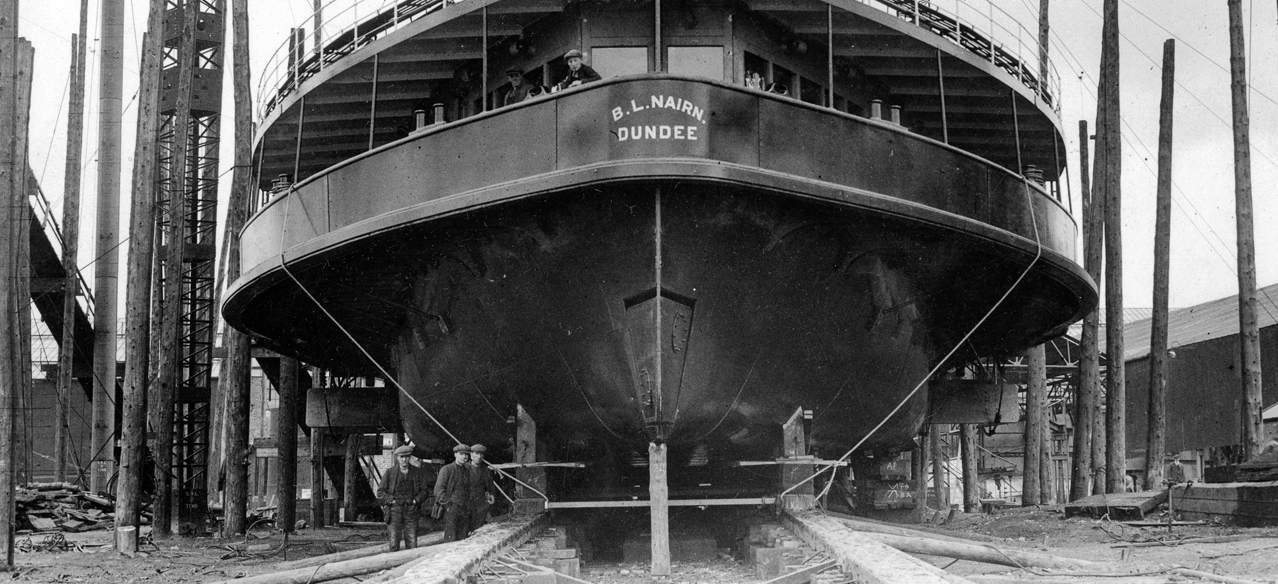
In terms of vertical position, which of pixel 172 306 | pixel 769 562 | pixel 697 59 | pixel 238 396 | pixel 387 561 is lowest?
pixel 769 562

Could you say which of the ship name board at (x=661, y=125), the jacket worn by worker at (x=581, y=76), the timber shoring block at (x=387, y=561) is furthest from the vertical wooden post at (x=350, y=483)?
the ship name board at (x=661, y=125)

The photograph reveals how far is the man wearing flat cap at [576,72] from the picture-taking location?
764cm

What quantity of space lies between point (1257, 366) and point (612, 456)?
364 inches

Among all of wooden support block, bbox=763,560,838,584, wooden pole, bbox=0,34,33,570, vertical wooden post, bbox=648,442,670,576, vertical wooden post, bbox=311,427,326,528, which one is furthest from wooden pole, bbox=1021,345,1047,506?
wooden pole, bbox=0,34,33,570

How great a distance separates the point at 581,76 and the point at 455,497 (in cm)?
332

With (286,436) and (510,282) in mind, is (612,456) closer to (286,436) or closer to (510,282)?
(510,282)

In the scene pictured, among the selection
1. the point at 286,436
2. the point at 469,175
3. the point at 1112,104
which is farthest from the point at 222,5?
the point at 1112,104

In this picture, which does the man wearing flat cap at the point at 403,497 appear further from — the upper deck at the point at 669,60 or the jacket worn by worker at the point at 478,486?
the upper deck at the point at 669,60

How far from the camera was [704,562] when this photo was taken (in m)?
8.55

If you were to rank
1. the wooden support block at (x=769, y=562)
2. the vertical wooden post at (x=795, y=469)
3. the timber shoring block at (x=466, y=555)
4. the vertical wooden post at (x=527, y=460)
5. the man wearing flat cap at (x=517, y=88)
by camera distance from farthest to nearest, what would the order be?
the man wearing flat cap at (x=517, y=88)
the vertical wooden post at (x=527, y=460)
the vertical wooden post at (x=795, y=469)
the wooden support block at (x=769, y=562)
the timber shoring block at (x=466, y=555)

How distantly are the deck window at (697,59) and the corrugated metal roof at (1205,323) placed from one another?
53.5 feet

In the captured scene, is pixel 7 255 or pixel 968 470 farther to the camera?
pixel 968 470

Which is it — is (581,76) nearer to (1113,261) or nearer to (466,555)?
(466,555)

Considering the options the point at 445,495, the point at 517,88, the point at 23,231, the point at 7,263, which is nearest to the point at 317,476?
the point at 23,231
